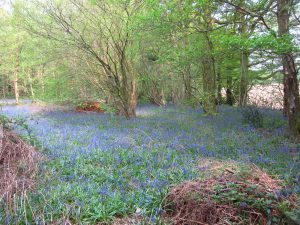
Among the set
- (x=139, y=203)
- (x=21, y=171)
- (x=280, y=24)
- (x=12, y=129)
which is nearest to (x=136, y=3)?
(x=280, y=24)

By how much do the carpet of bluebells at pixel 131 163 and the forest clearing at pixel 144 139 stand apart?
24mm

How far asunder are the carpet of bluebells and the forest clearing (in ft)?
0.08

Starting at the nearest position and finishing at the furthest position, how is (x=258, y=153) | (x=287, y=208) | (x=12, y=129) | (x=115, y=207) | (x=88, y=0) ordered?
(x=287, y=208), (x=115, y=207), (x=12, y=129), (x=258, y=153), (x=88, y=0)

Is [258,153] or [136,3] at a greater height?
[136,3]

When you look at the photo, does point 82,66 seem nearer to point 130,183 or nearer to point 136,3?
point 136,3

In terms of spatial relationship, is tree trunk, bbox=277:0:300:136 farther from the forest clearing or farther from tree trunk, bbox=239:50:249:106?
tree trunk, bbox=239:50:249:106

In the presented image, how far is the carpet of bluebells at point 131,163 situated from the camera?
3.44 m

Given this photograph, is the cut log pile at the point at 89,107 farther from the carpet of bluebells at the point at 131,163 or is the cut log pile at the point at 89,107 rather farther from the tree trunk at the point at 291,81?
the tree trunk at the point at 291,81

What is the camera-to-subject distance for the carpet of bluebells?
11.3ft

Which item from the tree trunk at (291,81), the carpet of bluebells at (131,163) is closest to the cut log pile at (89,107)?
the carpet of bluebells at (131,163)

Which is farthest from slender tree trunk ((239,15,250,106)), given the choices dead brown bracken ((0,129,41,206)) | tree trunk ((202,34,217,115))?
dead brown bracken ((0,129,41,206))

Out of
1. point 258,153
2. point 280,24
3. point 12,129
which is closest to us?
point 12,129

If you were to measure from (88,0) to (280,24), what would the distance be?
22.8ft

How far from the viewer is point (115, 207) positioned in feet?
11.4
